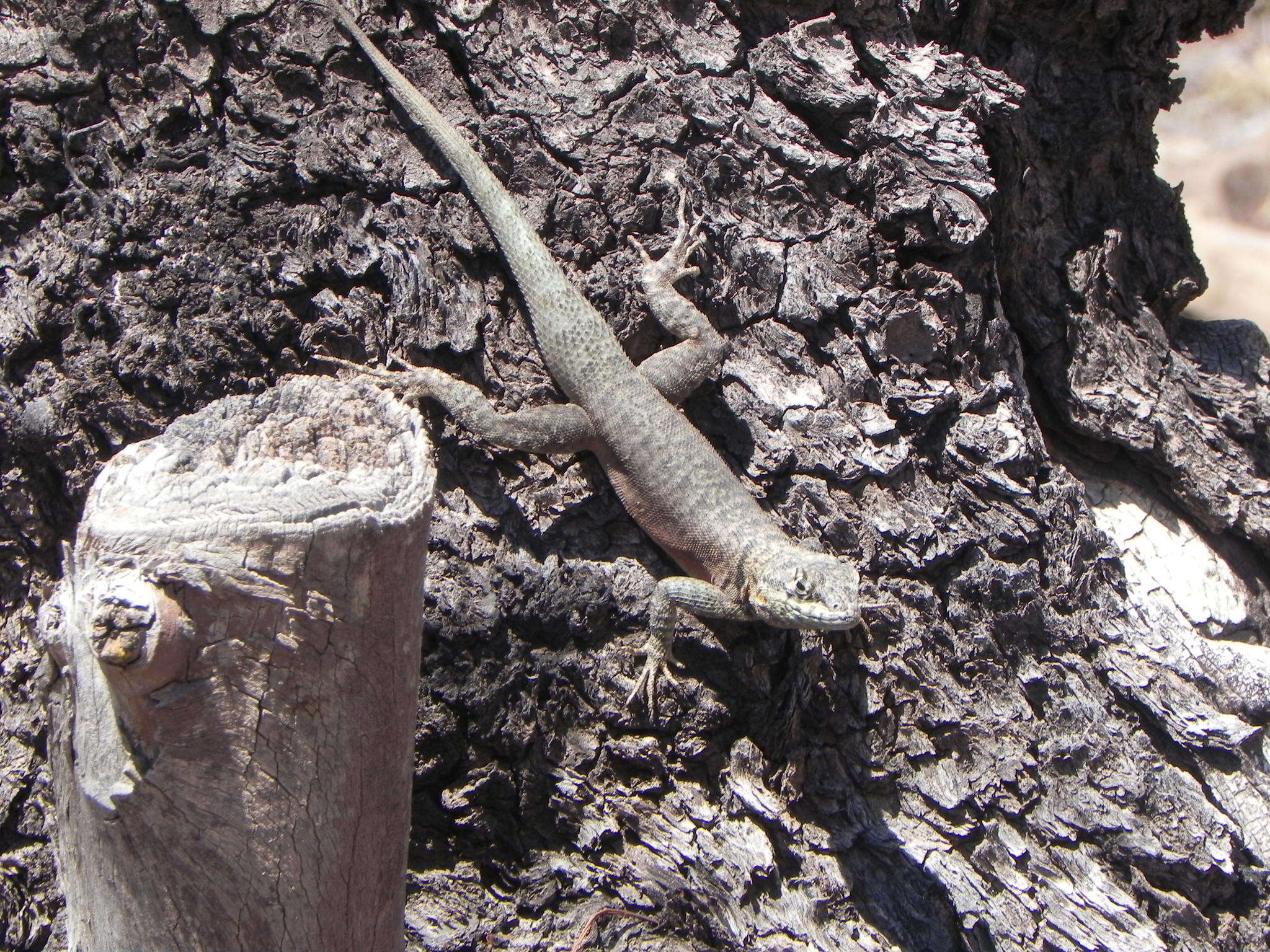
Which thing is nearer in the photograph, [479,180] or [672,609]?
[672,609]

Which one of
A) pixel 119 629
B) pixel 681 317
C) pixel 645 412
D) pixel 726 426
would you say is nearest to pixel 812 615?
pixel 726 426

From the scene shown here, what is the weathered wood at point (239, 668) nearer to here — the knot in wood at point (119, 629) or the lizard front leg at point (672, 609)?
the knot in wood at point (119, 629)

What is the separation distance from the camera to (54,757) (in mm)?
1499

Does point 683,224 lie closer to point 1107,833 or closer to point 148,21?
point 148,21

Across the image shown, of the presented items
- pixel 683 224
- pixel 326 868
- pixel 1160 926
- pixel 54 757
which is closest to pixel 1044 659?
pixel 1160 926

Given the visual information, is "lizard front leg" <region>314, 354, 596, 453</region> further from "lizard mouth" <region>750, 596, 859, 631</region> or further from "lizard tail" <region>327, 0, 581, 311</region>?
"lizard mouth" <region>750, 596, 859, 631</region>

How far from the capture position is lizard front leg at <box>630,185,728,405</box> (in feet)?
9.90

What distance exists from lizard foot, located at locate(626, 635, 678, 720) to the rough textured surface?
0.06 metres

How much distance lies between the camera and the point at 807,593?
8.65 feet

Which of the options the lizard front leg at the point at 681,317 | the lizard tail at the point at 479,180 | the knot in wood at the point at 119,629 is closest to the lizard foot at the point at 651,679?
the lizard front leg at the point at 681,317

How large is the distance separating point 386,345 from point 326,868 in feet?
5.27

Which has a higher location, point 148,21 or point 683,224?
point 148,21

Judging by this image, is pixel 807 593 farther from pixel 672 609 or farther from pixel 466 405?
pixel 466 405

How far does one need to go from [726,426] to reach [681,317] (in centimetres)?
38
